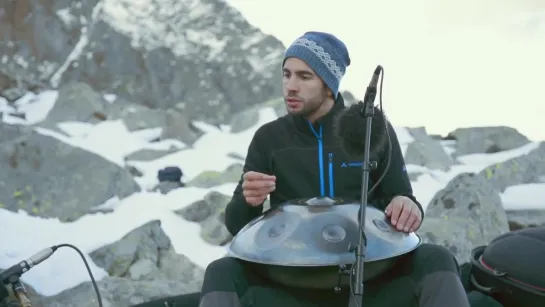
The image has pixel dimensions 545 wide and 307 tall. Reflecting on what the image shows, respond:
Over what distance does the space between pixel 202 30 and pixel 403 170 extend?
27.9 meters

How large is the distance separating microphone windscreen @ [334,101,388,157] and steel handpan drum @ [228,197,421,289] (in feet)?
0.55

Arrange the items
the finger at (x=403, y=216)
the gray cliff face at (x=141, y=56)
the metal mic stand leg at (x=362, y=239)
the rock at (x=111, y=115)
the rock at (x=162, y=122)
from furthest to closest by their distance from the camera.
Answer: the gray cliff face at (x=141, y=56), the rock at (x=111, y=115), the rock at (x=162, y=122), the finger at (x=403, y=216), the metal mic stand leg at (x=362, y=239)

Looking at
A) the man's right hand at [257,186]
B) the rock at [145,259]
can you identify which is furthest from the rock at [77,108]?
the man's right hand at [257,186]

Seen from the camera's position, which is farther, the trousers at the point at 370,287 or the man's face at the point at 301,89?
the man's face at the point at 301,89

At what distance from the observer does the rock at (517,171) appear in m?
7.70

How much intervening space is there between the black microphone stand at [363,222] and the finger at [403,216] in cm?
25

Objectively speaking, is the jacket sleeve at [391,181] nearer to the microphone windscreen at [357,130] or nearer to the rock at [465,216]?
the microphone windscreen at [357,130]

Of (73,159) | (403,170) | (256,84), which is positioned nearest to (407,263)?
(403,170)

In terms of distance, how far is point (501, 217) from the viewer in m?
5.25

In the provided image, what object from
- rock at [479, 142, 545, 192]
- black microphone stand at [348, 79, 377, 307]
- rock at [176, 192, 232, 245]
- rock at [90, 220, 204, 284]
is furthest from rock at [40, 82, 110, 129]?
black microphone stand at [348, 79, 377, 307]

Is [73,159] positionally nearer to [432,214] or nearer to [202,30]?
[432,214]

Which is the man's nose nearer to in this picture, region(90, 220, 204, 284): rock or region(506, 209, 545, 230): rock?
region(90, 220, 204, 284): rock

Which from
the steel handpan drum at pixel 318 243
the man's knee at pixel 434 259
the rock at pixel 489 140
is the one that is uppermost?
the steel handpan drum at pixel 318 243

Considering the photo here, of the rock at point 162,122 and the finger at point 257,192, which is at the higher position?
the finger at point 257,192
